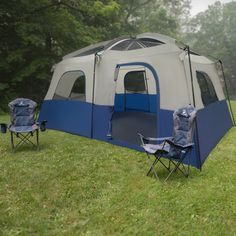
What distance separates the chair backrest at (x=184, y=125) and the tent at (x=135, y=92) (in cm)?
31

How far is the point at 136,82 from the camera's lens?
8.56 meters

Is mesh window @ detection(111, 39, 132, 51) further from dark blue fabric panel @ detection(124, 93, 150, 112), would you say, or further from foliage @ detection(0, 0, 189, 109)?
foliage @ detection(0, 0, 189, 109)

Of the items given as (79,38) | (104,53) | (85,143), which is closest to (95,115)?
(85,143)

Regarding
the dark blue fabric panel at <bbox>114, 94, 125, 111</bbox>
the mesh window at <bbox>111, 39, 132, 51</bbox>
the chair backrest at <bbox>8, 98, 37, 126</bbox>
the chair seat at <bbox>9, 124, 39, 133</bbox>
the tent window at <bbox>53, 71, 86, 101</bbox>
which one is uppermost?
the mesh window at <bbox>111, 39, 132, 51</bbox>

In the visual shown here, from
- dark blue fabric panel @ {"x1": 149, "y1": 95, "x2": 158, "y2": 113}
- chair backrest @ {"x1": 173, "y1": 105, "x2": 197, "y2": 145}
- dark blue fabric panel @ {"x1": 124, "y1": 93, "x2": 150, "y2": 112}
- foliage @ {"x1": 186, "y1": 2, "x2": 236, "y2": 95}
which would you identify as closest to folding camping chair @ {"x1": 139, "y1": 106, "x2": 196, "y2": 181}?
chair backrest @ {"x1": 173, "y1": 105, "x2": 197, "y2": 145}

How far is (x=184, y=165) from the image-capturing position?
182 inches

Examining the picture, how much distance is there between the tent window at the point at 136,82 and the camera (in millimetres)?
8500

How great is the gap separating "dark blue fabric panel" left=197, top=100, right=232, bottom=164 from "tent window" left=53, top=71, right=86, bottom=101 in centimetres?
289

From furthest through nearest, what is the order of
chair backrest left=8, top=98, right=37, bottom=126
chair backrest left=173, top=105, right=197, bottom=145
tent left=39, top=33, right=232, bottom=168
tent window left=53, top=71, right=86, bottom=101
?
1. tent window left=53, top=71, right=86, bottom=101
2. chair backrest left=8, top=98, right=37, bottom=126
3. tent left=39, top=33, right=232, bottom=168
4. chair backrest left=173, top=105, right=197, bottom=145

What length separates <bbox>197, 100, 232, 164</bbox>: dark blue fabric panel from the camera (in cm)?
493

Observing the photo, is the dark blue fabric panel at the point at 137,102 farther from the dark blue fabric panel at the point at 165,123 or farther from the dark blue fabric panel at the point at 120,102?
the dark blue fabric panel at the point at 165,123

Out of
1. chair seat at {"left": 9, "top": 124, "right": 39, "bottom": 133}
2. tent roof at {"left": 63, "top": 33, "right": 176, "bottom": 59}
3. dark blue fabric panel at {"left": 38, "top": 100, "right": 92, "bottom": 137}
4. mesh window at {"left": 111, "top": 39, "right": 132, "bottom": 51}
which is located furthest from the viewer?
dark blue fabric panel at {"left": 38, "top": 100, "right": 92, "bottom": 137}

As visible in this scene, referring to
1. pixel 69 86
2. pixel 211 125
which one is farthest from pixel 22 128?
pixel 211 125

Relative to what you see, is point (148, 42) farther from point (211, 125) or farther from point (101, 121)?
point (211, 125)
